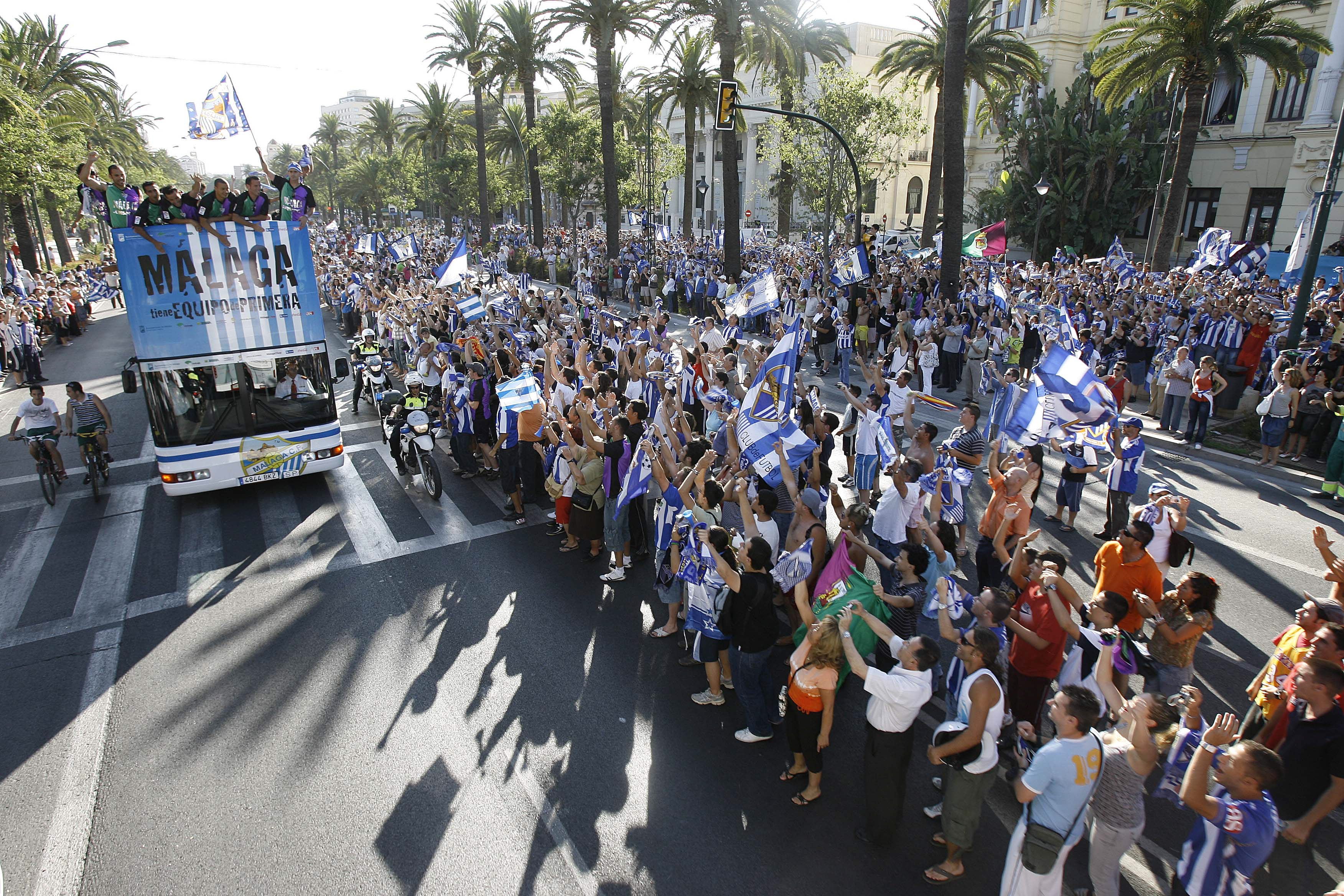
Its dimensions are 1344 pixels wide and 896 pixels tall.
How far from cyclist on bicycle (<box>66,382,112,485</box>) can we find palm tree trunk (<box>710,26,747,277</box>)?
655 inches

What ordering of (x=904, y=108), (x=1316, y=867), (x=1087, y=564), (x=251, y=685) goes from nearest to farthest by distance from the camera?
(x=1316, y=867) → (x=251, y=685) → (x=1087, y=564) → (x=904, y=108)

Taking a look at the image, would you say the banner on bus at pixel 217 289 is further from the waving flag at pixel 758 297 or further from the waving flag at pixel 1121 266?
the waving flag at pixel 1121 266

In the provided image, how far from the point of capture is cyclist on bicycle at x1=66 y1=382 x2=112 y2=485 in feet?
34.8

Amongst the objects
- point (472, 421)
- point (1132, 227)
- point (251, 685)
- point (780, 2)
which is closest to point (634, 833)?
point (251, 685)

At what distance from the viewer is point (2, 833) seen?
191 inches

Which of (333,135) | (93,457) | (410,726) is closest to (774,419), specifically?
(410,726)

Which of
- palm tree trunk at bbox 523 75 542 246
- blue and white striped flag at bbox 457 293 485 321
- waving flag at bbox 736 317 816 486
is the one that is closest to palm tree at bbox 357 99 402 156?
palm tree trunk at bbox 523 75 542 246

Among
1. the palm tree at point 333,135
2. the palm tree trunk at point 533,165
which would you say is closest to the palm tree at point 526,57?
the palm tree trunk at point 533,165

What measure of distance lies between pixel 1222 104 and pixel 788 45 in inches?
1018

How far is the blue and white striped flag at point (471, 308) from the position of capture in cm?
1518

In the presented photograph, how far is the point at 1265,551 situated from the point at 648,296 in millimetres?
24888

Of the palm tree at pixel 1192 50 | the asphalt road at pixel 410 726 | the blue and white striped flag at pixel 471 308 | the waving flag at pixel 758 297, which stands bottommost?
the asphalt road at pixel 410 726

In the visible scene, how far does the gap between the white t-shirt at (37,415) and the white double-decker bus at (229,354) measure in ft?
6.27

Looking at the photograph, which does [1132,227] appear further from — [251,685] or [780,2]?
[251,685]
